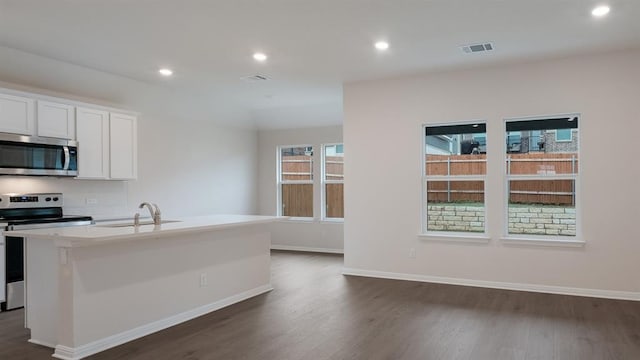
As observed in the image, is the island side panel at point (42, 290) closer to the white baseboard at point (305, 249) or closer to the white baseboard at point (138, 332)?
the white baseboard at point (138, 332)

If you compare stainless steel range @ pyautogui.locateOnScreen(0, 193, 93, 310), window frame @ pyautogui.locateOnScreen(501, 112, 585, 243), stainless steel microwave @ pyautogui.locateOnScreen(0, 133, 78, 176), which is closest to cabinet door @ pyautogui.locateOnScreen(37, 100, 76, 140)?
stainless steel microwave @ pyautogui.locateOnScreen(0, 133, 78, 176)

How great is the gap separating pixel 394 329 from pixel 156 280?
217 cm

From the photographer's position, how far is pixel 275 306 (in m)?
4.70

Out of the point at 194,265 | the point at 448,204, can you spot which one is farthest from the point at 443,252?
the point at 194,265

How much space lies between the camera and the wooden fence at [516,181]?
5.32m

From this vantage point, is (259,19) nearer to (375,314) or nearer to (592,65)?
(375,314)

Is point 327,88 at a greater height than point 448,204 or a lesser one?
greater

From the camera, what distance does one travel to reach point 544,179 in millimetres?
5391

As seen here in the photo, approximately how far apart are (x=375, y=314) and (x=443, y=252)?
1806 mm

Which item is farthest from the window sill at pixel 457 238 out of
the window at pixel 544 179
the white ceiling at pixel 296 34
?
the white ceiling at pixel 296 34

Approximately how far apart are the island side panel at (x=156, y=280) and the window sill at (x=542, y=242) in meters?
3.04

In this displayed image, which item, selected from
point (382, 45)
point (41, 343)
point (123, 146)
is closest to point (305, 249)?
point (123, 146)

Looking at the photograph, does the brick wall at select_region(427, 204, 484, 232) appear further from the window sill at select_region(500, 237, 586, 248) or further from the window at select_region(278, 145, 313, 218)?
the window at select_region(278, 145, 313, 218)

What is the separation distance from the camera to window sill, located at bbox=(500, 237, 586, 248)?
16.8ft
